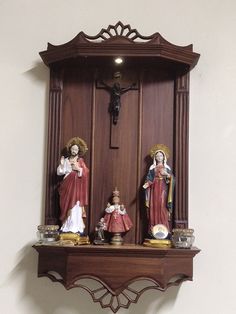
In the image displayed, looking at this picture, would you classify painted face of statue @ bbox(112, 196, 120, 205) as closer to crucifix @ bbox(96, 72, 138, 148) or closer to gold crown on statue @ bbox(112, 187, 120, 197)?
gold crown on statue @ bbox(112, 187, 120, 197)

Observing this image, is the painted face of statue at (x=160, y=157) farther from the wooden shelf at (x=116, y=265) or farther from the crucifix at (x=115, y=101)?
the wooden shelf at (x=116, y=265)

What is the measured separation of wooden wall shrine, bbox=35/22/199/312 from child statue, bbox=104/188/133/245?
42mm

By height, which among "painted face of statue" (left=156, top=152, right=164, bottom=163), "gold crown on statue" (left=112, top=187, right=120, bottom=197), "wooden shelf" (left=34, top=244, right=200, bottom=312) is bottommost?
"wooden shelf" (left=34, top=244, right=200, bottom=312)

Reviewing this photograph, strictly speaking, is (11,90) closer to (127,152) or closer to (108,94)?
(108,94)

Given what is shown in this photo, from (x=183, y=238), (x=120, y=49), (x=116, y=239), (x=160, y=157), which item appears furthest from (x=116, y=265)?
(x=120, y=49)

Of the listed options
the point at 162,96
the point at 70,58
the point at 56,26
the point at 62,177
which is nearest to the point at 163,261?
the point at 62,177

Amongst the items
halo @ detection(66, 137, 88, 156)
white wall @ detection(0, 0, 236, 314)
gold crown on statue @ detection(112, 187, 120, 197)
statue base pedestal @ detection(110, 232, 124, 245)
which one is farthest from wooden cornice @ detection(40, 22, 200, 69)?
statue base pedestal @ detection(110, 232, 124, 245)

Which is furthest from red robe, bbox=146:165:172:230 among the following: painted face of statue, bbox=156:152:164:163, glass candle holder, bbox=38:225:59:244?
glass candle holder, bbox=38:225:59:244

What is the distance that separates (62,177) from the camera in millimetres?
1217

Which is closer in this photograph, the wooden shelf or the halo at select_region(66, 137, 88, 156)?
the wooden shelf

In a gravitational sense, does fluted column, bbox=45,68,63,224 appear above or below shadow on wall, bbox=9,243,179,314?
above

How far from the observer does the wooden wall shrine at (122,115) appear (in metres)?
1.17

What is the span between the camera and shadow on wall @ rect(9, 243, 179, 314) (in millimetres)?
1213

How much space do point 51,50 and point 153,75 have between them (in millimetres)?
309
